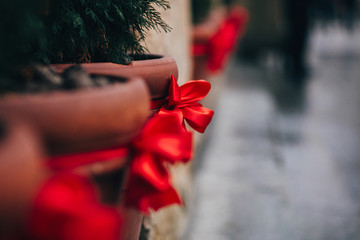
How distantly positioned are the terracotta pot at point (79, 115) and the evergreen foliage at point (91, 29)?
→ 313 mm

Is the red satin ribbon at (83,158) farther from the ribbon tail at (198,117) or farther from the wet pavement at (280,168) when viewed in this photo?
the wet pavement at (280,168)

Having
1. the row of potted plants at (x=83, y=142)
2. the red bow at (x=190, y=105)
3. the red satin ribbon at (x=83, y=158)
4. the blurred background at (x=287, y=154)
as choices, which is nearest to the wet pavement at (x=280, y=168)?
the blurred background at (x=287, y=154)

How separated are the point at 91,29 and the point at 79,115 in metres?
0.51

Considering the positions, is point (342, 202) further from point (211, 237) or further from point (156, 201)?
point (156, 201)

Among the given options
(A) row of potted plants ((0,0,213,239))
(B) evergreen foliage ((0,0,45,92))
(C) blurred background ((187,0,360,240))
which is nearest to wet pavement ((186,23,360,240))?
(C) blurred background ((187,0,360,240))

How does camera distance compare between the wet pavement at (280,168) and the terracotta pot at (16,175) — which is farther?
the wet pavement at (280,168)

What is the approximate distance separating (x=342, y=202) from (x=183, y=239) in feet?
3.72

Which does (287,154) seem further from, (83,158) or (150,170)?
(83,158)

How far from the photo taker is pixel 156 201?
0.94m

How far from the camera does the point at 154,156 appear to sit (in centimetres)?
81

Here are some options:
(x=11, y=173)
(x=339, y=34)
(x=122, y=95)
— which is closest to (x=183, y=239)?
(x=122, y=95)

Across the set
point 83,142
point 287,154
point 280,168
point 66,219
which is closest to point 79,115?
point 83,142

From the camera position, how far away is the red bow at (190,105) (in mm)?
1036

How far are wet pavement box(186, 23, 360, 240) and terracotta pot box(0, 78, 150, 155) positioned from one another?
1580mm
